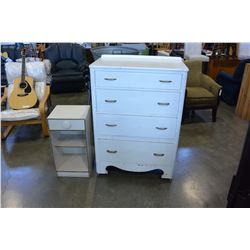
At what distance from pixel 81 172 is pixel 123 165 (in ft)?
1.59

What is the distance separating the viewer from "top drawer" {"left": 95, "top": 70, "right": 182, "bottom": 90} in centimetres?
185

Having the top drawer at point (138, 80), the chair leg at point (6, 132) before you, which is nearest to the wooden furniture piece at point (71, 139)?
the top drawer at point (138, 80)

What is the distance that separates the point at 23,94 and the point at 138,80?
7.22 ft

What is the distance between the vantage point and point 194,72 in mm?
3949

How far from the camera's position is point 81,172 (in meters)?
2.39

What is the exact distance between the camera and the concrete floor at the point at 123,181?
6.87 ft

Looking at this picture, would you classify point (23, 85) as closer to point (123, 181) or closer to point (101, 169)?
point (101, 169)

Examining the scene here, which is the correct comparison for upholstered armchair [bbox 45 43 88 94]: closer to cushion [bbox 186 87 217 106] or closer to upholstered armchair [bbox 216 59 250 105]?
cushion [bbox 186 87 217 106]

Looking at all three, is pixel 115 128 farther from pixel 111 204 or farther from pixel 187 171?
pixel 187 171

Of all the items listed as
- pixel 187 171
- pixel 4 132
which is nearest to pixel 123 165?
pixel 187 171
